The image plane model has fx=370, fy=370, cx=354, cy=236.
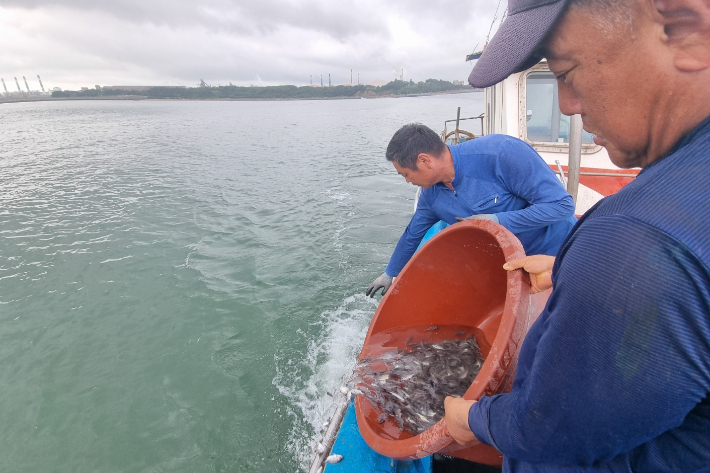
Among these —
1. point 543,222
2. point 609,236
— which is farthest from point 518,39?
point 543,222

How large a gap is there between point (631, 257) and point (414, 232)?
3.08 meters

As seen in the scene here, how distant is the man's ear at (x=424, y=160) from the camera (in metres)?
3.19

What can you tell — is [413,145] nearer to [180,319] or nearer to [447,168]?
[447,168]

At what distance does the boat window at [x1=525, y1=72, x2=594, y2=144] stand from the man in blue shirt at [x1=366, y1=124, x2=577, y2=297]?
4.30 m

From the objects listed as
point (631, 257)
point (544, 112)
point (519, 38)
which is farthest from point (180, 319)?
point (544, 112)

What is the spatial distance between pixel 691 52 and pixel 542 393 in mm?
869

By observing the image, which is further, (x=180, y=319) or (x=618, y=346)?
(x=180, y=319)

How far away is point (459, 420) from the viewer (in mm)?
1544

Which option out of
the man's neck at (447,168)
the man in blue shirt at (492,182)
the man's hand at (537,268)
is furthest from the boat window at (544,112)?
the man's hand at (537,268)

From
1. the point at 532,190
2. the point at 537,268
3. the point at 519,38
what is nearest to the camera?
the point at 519,38

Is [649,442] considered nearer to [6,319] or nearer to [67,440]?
[67,440]

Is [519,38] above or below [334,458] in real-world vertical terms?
above

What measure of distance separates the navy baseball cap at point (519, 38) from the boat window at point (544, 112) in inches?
262

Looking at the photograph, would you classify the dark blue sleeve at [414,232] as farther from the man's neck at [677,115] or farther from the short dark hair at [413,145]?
the man's neck at [677,115]
